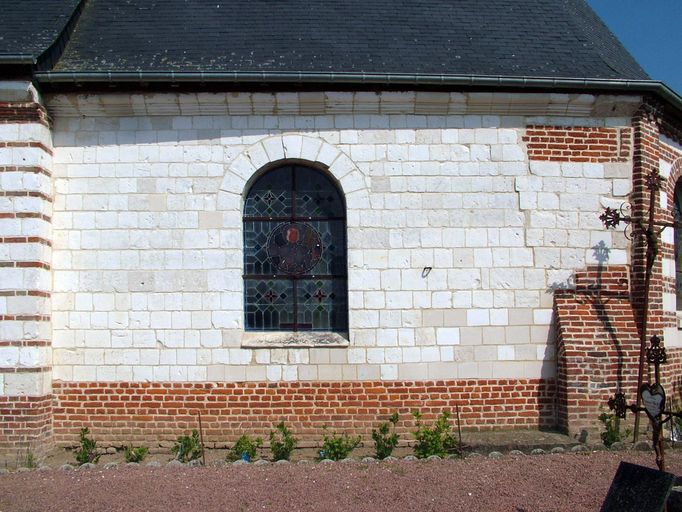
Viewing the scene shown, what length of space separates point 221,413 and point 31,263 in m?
2.65

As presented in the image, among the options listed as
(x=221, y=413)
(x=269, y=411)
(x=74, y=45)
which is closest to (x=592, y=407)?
(x=269, y=411)

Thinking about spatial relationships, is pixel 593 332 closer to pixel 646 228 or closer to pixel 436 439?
pixel 646 228

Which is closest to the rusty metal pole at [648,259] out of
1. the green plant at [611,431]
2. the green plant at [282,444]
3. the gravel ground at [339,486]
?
the green plant at [611,431]

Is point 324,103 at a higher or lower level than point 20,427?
higher

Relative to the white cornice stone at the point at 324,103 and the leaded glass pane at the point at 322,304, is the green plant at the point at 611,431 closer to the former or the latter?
the leaded glass pane at the point at 322,304

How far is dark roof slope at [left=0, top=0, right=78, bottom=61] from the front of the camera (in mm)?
7816

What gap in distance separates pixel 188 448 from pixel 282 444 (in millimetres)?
1022

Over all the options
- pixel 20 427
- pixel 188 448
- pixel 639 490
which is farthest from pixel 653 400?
pixel 20 427

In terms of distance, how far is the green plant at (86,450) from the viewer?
7.51 m

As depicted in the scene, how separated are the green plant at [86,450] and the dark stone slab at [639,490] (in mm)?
5325

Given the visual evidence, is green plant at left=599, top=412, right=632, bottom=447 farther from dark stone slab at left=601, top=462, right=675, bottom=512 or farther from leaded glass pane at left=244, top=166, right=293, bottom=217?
leaded glass pane at left=244, top=166, right=293, bottom=217

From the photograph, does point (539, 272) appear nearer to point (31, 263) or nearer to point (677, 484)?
point (677, 484)

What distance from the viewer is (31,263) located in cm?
759

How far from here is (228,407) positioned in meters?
7.90
